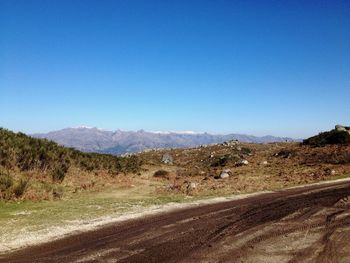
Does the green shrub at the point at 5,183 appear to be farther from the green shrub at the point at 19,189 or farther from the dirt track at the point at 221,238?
the dirt track at the point at 221,238

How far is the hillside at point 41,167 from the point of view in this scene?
71.6 feet

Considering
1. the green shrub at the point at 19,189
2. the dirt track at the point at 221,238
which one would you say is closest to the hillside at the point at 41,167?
the green shrub at the point at 19,189

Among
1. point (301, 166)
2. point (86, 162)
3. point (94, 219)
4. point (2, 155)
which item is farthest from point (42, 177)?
point (301, 166)

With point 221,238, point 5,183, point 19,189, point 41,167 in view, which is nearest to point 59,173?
point 41,167

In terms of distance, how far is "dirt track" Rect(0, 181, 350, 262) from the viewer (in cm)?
1023

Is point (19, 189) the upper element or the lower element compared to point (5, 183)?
lower

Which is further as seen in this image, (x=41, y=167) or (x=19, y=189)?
(x=41, y=167)

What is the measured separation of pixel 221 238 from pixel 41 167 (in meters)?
19.9

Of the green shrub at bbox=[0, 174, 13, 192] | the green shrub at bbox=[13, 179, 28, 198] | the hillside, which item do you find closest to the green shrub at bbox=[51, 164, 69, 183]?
the hillside

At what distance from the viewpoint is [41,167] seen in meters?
28.5

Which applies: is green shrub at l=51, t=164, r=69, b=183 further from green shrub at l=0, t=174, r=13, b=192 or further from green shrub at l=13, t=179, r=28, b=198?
green shrub at l=13, t=179, r=28, b=198

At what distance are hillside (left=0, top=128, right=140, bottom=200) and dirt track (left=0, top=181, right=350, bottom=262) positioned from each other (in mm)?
9418

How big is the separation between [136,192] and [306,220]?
13699mm

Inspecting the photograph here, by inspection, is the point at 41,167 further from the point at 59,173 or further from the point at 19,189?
the point at 19,189
